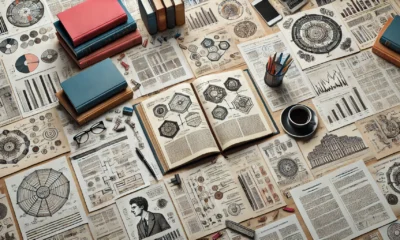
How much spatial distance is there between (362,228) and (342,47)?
0.73 m

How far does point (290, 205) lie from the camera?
1.81 metres

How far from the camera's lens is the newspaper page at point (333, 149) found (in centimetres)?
187

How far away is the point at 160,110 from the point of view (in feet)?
6.38

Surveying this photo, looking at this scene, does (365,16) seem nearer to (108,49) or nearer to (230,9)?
(230,9)

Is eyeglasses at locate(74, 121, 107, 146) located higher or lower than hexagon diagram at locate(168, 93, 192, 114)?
higher

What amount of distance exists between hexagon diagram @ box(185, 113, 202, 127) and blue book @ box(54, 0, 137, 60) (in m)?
0.43

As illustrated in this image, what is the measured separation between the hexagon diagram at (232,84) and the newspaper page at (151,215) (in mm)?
457

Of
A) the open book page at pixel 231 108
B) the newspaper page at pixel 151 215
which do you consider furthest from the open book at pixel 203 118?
the newspaper page at pixel 151 215

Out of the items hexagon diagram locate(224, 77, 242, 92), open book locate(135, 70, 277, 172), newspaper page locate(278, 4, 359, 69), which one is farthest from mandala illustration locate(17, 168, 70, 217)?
newspaper page locate(278, 4, 359, 69)

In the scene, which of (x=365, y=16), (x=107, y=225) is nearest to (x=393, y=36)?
(x=365, y=16)

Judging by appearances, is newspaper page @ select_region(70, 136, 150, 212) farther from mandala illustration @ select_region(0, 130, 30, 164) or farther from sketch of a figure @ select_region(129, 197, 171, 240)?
mandala illustration @ select_region(0, 130, 30, 164)

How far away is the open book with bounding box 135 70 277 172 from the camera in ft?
6.15

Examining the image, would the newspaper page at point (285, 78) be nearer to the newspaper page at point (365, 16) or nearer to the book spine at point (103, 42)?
the newspaper page at point (365, 16)

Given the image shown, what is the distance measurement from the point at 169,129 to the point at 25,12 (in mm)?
806
